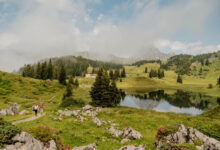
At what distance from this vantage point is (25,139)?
10664 millimetres

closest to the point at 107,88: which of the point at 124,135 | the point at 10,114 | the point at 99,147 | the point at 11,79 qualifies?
the point at 10,114

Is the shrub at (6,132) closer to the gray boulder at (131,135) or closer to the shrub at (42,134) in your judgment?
the shrub at (42,134)

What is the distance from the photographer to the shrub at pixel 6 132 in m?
9.79

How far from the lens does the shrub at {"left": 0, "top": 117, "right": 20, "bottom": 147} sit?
979 cm

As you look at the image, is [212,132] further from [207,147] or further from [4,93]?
[4,93]

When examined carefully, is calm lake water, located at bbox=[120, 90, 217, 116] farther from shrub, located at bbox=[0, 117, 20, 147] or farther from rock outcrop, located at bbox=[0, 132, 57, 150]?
Answer: shrub, located at bbox=[0, 117, 20, 147]

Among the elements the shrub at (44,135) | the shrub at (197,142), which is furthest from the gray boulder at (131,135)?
the shrub at (44,135)

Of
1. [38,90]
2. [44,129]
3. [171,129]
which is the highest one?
[44,129]

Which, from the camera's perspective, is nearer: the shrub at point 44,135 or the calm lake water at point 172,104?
the shrub at point 44,135

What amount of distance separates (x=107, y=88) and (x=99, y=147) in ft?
139

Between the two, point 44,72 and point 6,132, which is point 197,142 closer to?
point 6,132

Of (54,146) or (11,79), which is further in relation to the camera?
(11,79)

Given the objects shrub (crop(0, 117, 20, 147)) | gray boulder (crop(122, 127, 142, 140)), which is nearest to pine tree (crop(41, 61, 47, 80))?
gray boulder (crop(122, 127, 142, 140))

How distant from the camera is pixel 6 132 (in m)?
9.99
